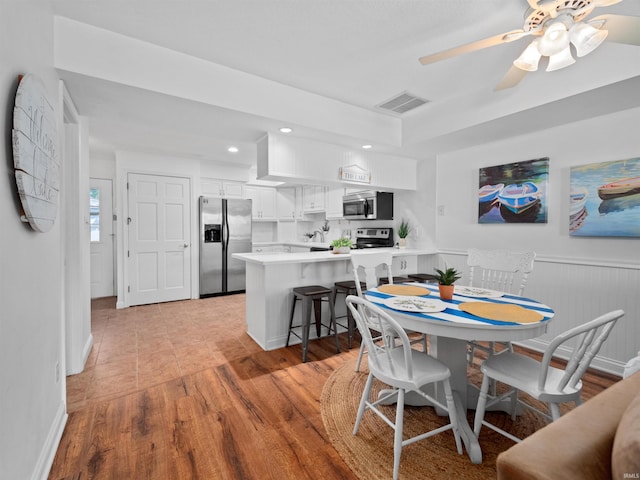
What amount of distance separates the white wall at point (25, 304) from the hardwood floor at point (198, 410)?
279 mm

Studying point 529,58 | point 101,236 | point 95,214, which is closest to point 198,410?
point 529,58

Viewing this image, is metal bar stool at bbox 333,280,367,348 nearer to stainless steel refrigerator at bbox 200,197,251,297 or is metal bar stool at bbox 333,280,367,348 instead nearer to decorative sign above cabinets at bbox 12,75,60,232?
decorative sign above cabinets at bbox 12,75,60,232

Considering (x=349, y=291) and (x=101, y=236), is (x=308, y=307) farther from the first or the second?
(x=101, y=236)

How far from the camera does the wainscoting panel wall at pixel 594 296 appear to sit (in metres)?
2.58

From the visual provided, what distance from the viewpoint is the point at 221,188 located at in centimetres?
591

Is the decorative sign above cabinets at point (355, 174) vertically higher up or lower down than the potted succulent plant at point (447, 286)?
higher up

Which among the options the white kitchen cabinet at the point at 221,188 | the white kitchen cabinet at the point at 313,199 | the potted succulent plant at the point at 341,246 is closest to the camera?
the potted succulent plant at the point at 341,246

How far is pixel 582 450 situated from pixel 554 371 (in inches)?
45.5

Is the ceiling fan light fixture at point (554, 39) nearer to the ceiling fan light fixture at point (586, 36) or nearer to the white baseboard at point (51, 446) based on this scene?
the ceiling fan light fixture at point (586, 36)

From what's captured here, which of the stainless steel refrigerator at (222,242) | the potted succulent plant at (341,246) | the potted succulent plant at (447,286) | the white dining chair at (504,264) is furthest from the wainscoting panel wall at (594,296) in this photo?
the stainless steel refrigerator at (222,242)

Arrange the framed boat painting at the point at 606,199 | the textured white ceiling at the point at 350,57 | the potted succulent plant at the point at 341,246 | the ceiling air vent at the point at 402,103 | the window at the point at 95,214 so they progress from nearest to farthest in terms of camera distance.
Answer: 1. the textured white ceiling at the point at 350,57
2. the framed boat painting at the point at 606,199
3. the ceiling air vent at the point at 402,103
4. the potted succulent plant at the point at 341,246
5. the window at the point at 95,214

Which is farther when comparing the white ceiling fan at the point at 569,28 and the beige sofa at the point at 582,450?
the white ceiling fan at the point at 569,28

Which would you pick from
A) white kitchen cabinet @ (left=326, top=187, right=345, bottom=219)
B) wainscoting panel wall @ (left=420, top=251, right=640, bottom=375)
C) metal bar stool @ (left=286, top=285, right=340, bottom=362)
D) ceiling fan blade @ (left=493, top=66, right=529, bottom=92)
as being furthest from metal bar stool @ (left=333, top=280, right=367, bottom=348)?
white kitchen cabinet @ (left=326, top=187, right=345, bottom=219)

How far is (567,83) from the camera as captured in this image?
2371 mm
